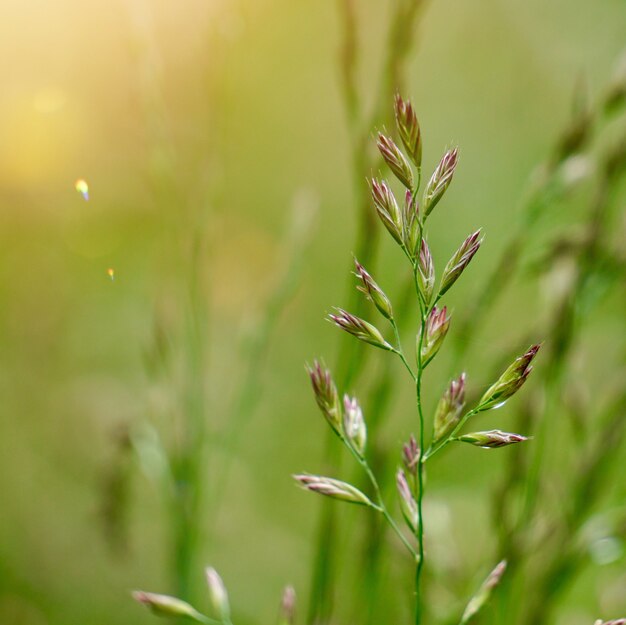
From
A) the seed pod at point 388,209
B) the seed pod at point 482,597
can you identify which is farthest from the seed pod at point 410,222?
the seed pod at point 482,597

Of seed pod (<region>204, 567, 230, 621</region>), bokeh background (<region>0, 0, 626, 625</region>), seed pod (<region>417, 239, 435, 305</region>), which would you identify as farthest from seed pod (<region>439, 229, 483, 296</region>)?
bokeh background (<region>0, 0, 626, 625</region>)

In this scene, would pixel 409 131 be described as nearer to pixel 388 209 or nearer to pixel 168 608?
pixel 388 209

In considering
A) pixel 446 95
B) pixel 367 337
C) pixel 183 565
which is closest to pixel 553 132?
pixel 446 95

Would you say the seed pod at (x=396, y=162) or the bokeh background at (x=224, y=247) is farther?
the bokeh background at (x=224, y=247)

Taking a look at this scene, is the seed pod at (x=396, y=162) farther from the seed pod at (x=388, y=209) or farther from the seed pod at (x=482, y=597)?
the seed pod at (x=482, y=597)

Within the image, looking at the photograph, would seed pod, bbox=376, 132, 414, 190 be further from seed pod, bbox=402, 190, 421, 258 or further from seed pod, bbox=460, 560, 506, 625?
seed pod, bbox=460, 560, 506, 625

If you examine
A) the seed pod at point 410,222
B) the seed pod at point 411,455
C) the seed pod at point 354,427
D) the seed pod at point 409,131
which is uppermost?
the seed pod at point 409,131

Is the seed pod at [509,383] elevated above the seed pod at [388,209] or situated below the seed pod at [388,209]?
below
